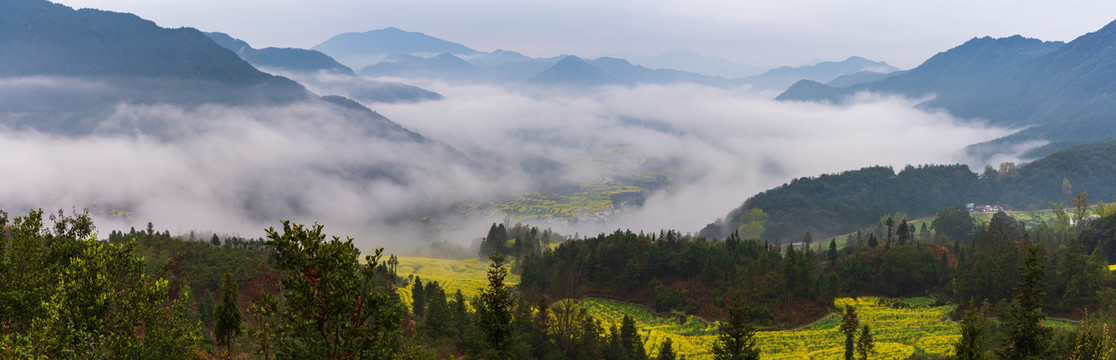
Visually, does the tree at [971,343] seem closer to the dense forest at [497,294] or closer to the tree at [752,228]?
the dense forest at [497,294]

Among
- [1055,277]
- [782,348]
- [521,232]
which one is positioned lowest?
[782,348]

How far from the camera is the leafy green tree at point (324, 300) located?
1389 centimetres

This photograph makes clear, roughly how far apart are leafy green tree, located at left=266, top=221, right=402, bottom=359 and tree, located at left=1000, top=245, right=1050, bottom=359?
29.2 metres

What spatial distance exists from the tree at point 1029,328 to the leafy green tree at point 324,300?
29210mm

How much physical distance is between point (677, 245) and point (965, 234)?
103 metres

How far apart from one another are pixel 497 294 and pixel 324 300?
18.6 meters

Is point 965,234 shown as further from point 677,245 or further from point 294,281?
point 294,281

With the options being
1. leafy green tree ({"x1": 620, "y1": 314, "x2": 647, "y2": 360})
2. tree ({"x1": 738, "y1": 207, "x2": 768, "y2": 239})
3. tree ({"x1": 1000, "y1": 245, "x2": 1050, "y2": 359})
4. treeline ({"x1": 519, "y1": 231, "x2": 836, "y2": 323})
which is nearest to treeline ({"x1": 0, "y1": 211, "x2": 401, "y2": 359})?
tree ({"x1": 1000, "y1": 245, "x2": 1050, "y2": 359})

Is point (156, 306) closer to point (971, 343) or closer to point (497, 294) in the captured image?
point (497, 294)

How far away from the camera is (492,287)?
33.5 meters

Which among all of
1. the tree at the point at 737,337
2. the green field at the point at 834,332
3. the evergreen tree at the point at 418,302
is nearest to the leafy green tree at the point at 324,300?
the tree at the point at 737,337

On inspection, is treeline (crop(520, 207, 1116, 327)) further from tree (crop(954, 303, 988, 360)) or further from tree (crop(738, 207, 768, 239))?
tree (crop(738, 207, 768, 239))

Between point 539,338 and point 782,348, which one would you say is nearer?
point 539,338

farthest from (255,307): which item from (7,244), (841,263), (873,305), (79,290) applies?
(841,263)
